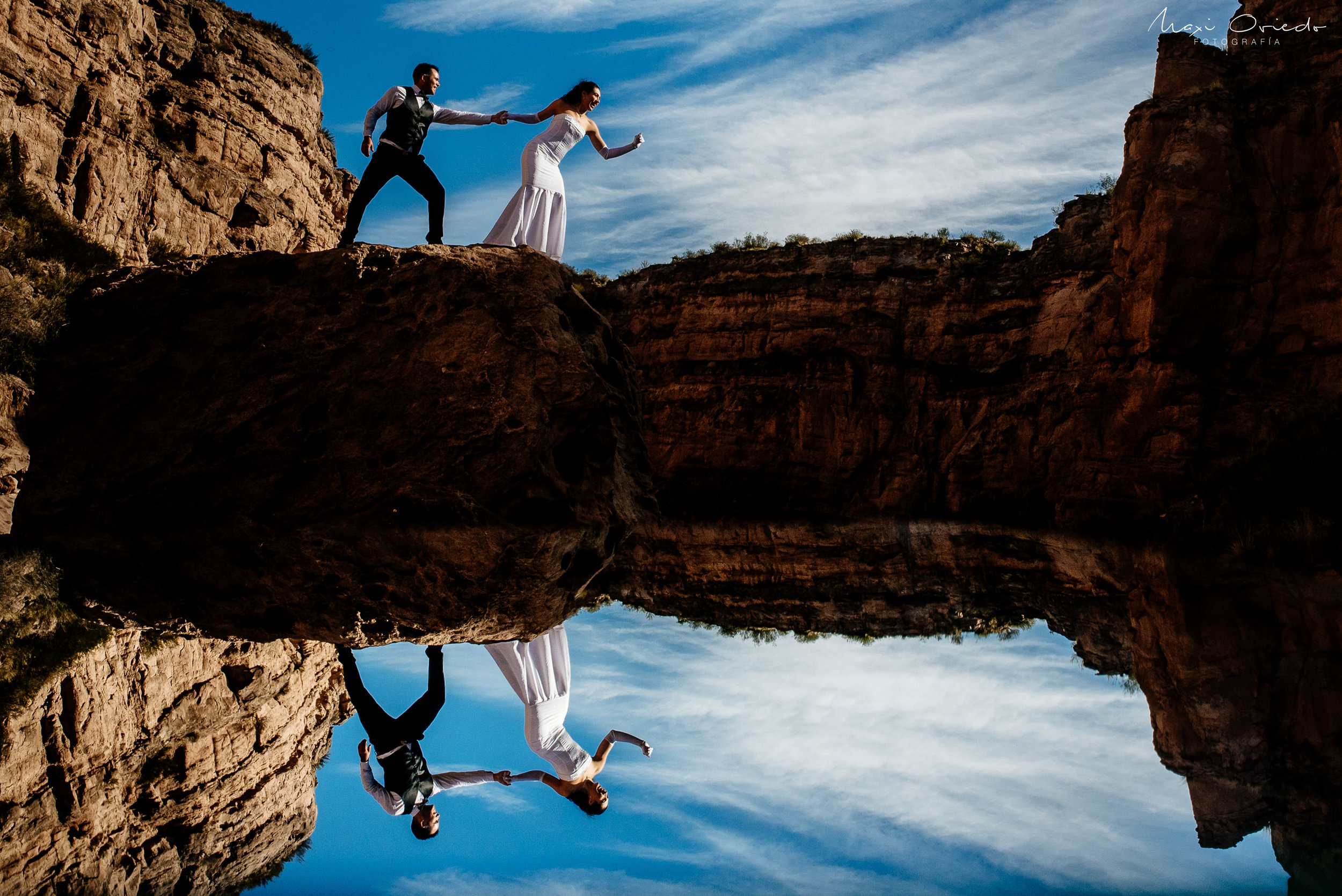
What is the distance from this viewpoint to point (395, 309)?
639cm

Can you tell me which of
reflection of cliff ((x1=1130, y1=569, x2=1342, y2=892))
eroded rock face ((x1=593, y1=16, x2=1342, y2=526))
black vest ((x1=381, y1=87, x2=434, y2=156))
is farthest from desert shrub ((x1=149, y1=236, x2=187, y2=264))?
reflection of cliff ((x1=1130, y1=569, x2=1342, y2=892))

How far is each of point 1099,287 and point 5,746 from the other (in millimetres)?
15233

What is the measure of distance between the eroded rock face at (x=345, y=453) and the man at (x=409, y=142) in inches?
46.3

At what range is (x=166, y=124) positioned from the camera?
9859mm

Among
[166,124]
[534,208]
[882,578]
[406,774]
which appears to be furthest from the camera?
[882,578]

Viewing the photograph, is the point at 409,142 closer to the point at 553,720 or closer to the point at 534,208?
the point at 534,208

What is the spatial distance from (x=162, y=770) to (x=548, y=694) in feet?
11.3

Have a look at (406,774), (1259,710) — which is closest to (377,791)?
(406,774)

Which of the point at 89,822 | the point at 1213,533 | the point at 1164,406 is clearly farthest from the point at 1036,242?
the point at 89,822

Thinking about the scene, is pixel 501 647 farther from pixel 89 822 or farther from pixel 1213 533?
pixel 1213 533

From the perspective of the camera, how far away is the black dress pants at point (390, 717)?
319 inches

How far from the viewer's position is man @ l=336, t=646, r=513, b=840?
26.6 feet

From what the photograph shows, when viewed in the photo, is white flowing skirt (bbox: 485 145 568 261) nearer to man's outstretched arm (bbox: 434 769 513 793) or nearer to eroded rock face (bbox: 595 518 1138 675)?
man's outstretched arm (bbox: 434 769 513 793)

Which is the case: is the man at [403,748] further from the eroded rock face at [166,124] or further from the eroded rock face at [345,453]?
the eroded rock face at [166,124]
